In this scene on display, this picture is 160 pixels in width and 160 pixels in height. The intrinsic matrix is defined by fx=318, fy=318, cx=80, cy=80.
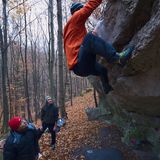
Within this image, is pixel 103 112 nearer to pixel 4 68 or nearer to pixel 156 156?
pixel 156 156

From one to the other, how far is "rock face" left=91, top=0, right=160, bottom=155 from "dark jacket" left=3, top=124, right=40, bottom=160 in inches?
95.7

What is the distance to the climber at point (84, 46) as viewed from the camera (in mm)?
5941

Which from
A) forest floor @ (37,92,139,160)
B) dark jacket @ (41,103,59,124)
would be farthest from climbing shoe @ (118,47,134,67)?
dark jacket @ (41,103,59,124)

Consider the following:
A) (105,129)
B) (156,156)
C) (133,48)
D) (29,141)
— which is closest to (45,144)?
(105,129)

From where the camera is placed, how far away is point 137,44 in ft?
20.7

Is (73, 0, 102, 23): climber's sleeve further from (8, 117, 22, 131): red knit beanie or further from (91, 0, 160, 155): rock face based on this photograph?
(8, 117, 22, 131): red knit beanie

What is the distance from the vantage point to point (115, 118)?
12297mm

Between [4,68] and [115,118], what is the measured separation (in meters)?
10.8

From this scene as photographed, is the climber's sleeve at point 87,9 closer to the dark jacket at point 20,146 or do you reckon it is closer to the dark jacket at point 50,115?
the dark jacket at point 20,146

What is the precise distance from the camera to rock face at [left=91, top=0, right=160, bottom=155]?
20.2ft

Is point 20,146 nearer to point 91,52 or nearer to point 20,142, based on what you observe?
point 20,142

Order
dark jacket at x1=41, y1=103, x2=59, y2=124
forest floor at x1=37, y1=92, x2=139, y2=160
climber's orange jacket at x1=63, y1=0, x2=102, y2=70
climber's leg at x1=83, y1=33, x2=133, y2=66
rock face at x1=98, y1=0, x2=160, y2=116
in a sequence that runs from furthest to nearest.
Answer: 1. dark jacket at x1=41, y1=103, x2=59, y2=124
2. forest floor at x1=37, y1=92, x2=139, y2=160
3. rock face at x1=98, y1=0, x2=160, y2=116
4. climber's orange jacket at x1=63, y1=0, x2=102, y2=70
5. climber's leg at x1=83, y1=33, x2=133, y2=66

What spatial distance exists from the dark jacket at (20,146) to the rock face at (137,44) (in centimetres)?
243

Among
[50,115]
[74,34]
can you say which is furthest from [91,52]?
[50,115]
